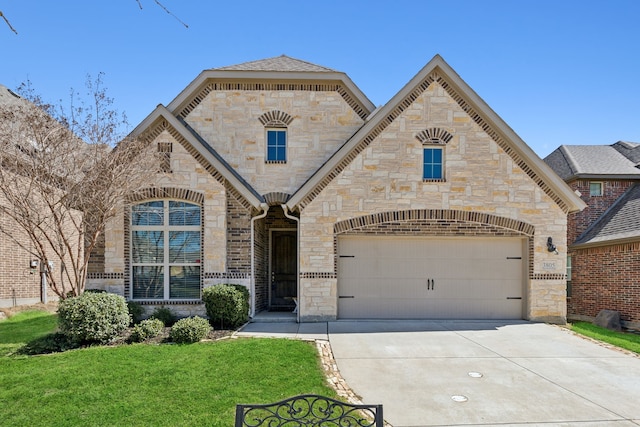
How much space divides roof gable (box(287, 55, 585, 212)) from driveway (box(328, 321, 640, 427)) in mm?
3611

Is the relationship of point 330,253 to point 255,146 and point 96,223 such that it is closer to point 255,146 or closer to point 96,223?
point 255,146

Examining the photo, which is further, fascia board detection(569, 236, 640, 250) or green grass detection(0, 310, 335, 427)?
fascia board detection(569, 236, 640, 250)

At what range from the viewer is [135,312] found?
10148mm

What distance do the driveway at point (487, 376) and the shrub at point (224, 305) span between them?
91.2 inches

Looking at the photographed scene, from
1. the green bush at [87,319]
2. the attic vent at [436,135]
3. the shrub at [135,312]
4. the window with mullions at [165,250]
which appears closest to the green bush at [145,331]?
the green bush at [87,319]

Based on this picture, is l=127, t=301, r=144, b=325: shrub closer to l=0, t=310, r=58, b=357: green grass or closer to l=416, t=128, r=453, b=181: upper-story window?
l=0, t=310, r=58, b=357: green grass

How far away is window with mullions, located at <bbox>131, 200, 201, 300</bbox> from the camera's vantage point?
11008 millimetres

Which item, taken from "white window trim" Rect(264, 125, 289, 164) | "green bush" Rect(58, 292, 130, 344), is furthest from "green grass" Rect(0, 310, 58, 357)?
"white window trim" Rect(264, 125, 289, 164)

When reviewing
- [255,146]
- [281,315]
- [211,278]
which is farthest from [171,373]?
[255,146]

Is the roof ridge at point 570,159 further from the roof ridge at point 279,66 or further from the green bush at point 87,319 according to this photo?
the green bush at point 87,319

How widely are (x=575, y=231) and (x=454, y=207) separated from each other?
8.47 m

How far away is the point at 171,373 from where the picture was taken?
648 cm

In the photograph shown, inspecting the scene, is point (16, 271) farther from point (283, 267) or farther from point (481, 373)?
point (481, 373)

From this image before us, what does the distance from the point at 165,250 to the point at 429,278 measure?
7249mm
